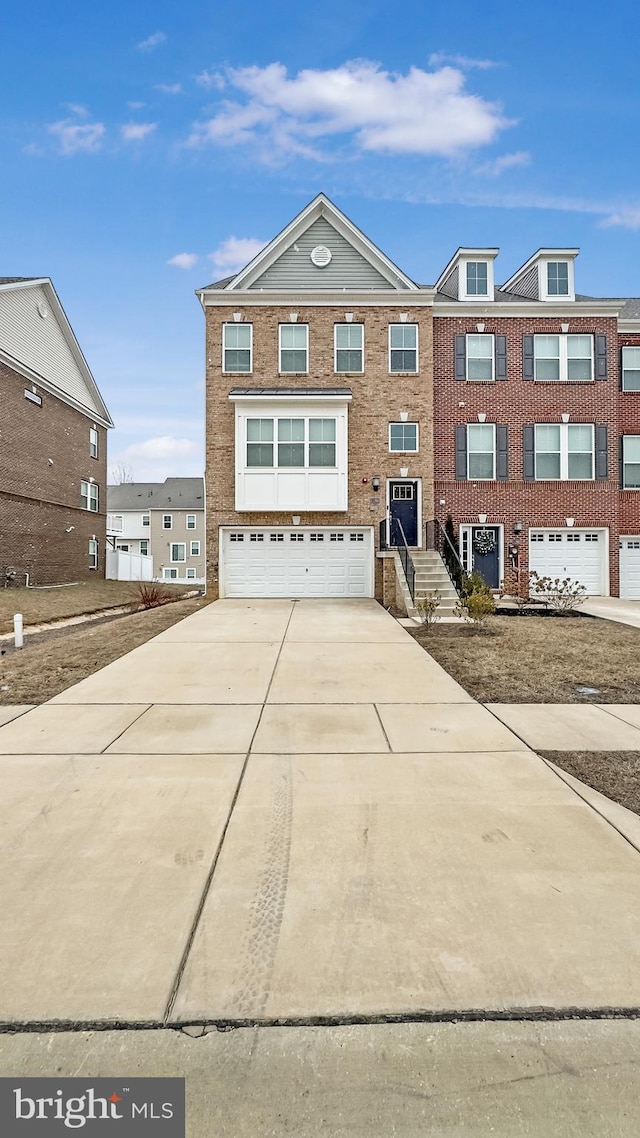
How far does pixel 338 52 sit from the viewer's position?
Result: 13.9 metres

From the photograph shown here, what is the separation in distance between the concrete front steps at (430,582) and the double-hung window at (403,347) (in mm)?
6256

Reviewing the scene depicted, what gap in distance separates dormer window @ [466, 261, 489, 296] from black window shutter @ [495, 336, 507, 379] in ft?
5.77

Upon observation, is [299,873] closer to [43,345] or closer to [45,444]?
[45,444]

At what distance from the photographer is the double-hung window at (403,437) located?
1780 centimetres

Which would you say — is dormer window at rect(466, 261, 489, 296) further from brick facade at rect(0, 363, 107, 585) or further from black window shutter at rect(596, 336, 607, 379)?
brick facade at rect(0, 363, 107, 585)

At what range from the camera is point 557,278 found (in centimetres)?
1859

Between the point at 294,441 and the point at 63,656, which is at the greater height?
the point at 294,441

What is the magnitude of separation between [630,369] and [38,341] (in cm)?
2289

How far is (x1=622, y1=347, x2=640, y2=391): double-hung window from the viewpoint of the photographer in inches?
739

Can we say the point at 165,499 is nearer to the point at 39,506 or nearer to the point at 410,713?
the point at 39,506

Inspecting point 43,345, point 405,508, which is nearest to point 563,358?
point 405,508

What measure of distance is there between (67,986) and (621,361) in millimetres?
22036

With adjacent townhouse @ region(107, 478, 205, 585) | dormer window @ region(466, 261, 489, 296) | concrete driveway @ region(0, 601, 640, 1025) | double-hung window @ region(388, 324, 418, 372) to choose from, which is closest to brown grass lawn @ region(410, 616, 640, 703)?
concrete driveway @ region(0, 601, 640, 1025)

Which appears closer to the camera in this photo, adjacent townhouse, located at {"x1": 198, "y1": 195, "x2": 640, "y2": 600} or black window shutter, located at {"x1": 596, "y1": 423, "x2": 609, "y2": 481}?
adjacent townhouse, located at {"x1": 198, "y1": 195, "x2": 640, "y2": 600}
